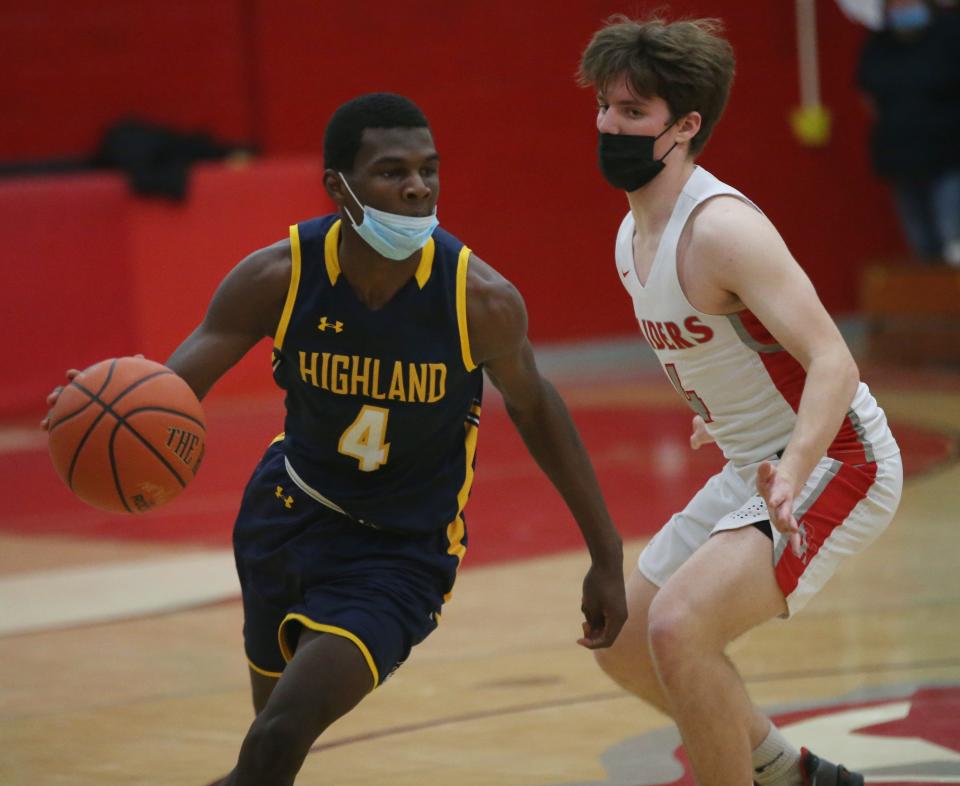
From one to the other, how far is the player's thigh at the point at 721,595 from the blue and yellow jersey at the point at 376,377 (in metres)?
0.68

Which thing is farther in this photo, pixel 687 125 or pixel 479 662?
pixel 479 662

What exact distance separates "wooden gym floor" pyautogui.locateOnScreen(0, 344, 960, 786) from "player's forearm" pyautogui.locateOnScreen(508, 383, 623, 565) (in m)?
0.82

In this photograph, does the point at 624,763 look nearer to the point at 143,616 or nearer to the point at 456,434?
the point at 456,434

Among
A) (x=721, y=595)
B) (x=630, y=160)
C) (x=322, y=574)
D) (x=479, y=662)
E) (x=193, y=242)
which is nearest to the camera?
(x=721, y=595)

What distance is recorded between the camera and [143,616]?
7258mm

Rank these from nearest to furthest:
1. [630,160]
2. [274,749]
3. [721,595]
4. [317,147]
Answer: [274,749]
[721,595]
[630,160]
[317,147]

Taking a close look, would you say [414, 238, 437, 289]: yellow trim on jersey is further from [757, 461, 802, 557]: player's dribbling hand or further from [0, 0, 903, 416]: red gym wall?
[0, 0, 903, 416]: red gym wall

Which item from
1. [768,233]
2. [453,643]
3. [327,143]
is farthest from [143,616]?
[768,233]

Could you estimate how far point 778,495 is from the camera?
3.88m

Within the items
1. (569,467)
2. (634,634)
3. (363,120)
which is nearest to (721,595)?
(634,634)

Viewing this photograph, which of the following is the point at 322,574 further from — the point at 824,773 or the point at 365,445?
the point at 824,773

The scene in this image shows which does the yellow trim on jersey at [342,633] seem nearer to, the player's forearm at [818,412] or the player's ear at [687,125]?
the player's forearm at [818,412]

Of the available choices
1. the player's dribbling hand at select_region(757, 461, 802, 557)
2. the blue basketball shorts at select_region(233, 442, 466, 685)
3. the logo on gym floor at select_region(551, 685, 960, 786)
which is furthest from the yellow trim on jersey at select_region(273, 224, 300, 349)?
the logo on gym floor at select_region(551, 685, 960, 786)

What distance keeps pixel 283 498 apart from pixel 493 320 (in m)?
0.73
